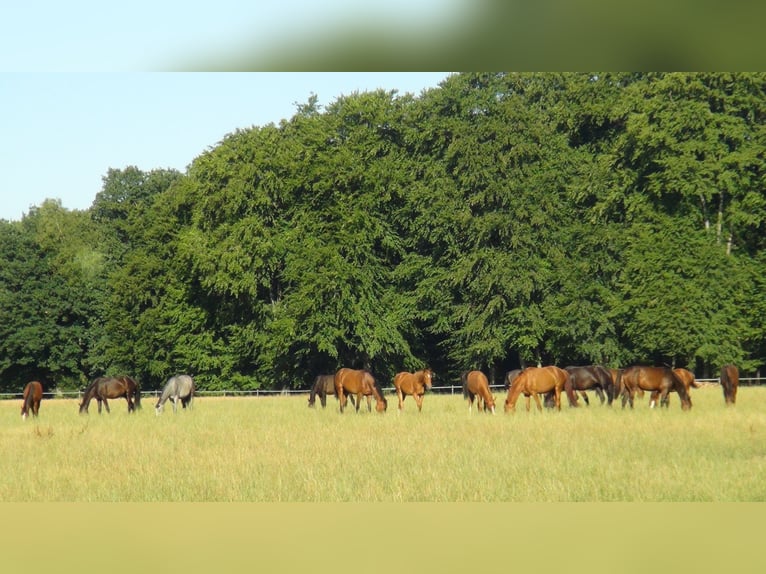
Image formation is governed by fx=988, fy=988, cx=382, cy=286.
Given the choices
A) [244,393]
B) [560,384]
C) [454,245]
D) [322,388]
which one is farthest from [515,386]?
[244,393]

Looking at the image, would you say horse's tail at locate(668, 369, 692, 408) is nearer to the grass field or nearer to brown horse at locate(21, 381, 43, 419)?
the grass field

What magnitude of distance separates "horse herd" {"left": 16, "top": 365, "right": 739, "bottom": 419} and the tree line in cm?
1127

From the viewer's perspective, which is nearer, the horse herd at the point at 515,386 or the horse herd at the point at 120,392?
the horse herd at the point at 515,386

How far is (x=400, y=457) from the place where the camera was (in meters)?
12.9

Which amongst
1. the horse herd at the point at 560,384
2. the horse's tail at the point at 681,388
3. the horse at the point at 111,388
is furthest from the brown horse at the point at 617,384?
the horse at the point at 111,388

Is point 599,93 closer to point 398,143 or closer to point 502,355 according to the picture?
point 398,143

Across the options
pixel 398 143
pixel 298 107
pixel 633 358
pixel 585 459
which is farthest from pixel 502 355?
pixel 585 459

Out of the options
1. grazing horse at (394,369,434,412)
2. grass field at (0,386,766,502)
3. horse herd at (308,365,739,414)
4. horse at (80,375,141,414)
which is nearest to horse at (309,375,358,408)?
horse herd at (308,365,739,414)

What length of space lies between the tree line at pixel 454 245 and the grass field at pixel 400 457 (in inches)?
650

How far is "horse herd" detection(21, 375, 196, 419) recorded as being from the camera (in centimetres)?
2628

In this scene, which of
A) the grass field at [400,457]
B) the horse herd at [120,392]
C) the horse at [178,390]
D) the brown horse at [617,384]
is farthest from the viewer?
the horse at [178,390]

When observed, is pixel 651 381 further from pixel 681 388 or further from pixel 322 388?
pixel 322 388

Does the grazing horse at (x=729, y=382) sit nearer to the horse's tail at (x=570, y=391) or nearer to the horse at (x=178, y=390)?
the horse's tail at (x=570, y=391)

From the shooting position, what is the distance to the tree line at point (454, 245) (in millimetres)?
38438
